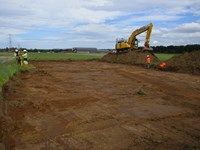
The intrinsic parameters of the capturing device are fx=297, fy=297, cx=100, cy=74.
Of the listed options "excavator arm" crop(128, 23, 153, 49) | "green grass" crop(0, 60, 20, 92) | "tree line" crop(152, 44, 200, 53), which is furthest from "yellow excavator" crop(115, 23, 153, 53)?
"tree line" crop(152, 44, 200, 53)

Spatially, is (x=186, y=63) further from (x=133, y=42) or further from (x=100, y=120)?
(x=100, y=120)

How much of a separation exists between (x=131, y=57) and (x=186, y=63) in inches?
443

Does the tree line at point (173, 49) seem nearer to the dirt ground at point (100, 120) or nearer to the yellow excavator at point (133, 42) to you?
the yellow excavator at point (133, 42)

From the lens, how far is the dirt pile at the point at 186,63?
2491cm

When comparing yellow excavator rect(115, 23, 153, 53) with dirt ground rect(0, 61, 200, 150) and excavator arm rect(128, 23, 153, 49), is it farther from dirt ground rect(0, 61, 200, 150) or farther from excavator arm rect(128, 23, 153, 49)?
dirt ground rect(0, 61, 200, 150)

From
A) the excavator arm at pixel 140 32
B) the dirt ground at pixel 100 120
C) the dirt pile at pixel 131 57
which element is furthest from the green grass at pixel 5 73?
the excavator arm at pixel 140 32

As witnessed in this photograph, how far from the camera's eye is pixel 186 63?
27.1 metres

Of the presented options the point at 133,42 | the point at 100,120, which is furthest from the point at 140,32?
the point at 100,120

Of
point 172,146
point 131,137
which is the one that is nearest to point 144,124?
point 131,137

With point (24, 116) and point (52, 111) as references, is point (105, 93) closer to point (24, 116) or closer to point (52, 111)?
point (52, 111)

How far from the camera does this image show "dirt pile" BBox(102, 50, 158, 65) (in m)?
35.0

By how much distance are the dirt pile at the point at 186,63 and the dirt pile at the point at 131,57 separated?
5817 mm

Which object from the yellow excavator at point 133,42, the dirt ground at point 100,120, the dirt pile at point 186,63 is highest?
the yellow excavator at point 133,42

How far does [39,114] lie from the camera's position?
9281 millimetres
